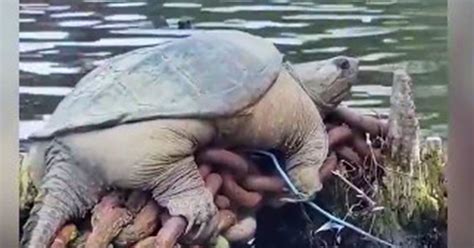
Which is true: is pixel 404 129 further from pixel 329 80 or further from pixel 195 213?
pixel 195 213

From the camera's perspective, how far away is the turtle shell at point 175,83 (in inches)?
52.4

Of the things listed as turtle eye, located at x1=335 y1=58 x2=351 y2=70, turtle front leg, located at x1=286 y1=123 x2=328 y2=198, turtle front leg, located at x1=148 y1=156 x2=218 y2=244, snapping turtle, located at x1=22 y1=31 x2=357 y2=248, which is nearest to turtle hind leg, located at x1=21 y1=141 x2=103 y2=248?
snapping turtle, located at x1=22 y1=31 x2=357 y2=248

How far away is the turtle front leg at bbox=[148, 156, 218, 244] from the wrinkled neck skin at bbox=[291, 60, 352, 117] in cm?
25

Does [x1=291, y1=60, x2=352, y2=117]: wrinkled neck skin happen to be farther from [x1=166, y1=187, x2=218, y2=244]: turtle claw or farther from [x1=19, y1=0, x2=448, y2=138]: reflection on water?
[x1=166, y1=187, x2=218, y2=244]: turtle claw

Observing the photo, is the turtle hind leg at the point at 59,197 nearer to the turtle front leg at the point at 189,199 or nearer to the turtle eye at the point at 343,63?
the turtle front leg at the point at 189,199

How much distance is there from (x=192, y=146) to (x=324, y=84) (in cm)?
26

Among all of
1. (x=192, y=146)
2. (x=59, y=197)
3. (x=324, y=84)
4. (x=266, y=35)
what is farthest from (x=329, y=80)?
(x=59, y=197)

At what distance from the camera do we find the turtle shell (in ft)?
4.37

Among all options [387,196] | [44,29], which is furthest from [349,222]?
[44,29]

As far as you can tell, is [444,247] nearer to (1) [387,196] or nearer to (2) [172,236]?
(1) [387,196]

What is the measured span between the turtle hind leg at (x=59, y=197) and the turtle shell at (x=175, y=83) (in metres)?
0.05

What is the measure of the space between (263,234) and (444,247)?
327mm

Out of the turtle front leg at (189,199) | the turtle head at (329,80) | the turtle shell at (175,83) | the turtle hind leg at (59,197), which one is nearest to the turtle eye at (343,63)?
the turtle head at (329,80)

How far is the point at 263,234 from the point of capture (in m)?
1.36
